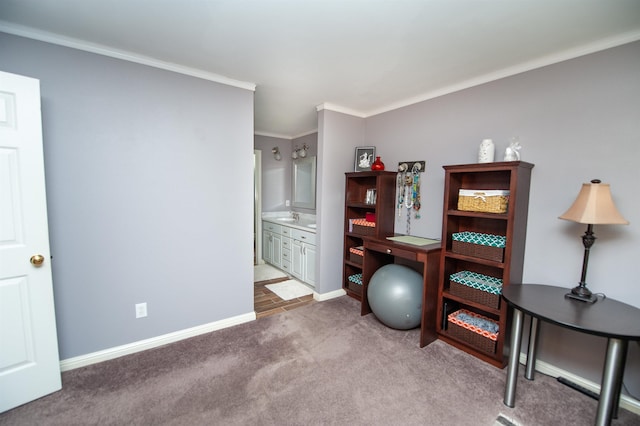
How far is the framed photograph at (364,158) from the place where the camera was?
11.0 feet

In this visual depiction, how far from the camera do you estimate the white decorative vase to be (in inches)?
87.0

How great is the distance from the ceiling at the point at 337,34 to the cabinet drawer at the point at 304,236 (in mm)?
1853

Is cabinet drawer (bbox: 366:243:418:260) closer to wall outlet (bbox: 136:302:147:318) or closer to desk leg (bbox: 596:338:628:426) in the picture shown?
desk leg (bbox: 596:338:628:426)

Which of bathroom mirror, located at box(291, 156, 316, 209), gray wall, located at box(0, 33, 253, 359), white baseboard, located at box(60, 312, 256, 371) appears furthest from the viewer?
bathroom mirror, located at box(291, 156, 316, 209)

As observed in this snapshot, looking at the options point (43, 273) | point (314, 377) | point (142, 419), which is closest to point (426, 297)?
point (314, 377)

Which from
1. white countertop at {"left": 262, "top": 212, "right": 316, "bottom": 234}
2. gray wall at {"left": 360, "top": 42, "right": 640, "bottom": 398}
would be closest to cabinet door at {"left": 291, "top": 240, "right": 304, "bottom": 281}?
white countertop at {"left": 262, "top": 212, "right": 316, "bottom": 234}

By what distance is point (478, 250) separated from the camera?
7.20 feet

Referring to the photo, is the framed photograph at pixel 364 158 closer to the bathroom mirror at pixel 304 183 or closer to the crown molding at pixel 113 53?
the bathroom mirror at pixel 304 183

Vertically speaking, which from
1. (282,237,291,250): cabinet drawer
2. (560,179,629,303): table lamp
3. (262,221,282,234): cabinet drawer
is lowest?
(282,237,291,250): cabinet drawer

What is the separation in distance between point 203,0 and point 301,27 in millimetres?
561

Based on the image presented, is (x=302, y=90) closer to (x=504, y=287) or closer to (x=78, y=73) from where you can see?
(x=78, y=73)

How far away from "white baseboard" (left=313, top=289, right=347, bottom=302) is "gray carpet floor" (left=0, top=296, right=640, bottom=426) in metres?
0.82

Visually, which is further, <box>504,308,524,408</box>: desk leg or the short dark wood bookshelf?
the short dark wood bookshelf

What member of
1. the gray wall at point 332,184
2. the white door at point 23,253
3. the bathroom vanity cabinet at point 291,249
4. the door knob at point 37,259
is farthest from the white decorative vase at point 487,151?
the door knob at point 37,259
